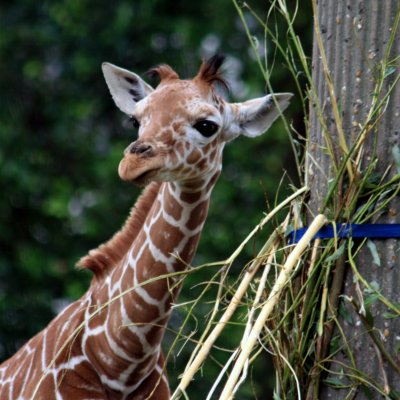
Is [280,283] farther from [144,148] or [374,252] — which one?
[144,148]

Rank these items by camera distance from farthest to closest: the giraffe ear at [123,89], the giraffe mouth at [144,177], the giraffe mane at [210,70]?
the giraffe ear at [123,89]
the giraffe mane at [210,70]
the giraffe mouth at [144,177]

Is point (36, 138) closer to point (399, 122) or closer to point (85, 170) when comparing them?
point (85, 170)

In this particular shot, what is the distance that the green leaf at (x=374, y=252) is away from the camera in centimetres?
331

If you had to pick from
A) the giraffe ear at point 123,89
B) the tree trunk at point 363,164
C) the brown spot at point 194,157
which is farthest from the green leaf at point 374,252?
the giraffe ear at point 123,89

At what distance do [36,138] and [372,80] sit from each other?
7617 mm

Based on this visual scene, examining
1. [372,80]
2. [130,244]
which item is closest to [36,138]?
[130,244]

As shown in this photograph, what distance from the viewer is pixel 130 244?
482 cm

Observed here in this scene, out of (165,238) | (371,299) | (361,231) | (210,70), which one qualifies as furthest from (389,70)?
(165,238)

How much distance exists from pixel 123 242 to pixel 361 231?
1668mm

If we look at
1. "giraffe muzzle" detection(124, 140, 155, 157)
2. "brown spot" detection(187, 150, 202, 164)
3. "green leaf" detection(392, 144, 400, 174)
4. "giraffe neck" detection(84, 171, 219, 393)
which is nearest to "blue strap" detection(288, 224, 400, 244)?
"green leaf" detection(392, 144, 400, 174)

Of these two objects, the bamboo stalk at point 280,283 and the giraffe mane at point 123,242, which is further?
the giraffe mane at point 123,242

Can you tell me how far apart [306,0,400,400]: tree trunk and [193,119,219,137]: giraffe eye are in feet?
2.92

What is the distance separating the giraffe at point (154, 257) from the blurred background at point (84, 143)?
508 cm

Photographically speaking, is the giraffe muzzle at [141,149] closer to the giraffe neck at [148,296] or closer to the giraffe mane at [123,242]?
the giraffe neck at [148,296]
